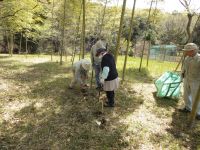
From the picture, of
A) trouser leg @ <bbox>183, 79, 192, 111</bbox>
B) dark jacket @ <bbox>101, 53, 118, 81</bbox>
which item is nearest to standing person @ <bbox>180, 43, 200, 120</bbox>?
trouser leg @ <bbox>183, 79, 192, 111</bbox>

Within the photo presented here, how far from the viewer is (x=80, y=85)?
739cm

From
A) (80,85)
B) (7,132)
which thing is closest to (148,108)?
(80,85)

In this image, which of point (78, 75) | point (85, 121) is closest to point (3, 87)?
point (78, 75)

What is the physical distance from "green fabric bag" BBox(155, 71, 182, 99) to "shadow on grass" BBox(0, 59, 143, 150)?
0.81 m

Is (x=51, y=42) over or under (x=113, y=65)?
under

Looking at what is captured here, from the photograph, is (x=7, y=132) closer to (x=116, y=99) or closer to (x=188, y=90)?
(x=116, y=99)

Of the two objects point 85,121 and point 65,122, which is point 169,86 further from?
point 65,122

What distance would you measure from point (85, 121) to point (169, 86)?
9.93 feet

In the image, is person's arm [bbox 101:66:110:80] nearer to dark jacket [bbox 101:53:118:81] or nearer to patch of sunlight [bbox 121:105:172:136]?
dark jacket [bbox 101:53:118:81]

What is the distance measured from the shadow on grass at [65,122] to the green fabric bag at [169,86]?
0.81m

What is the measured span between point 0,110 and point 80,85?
2499 millimetres

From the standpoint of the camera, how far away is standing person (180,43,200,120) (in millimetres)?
5844

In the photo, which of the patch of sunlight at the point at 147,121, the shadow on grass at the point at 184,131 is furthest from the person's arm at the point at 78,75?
the shadow on grass at the point at 184,131

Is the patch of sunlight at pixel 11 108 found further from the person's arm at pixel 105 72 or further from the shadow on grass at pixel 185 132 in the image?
the shadow on grass at pixel 185 132
